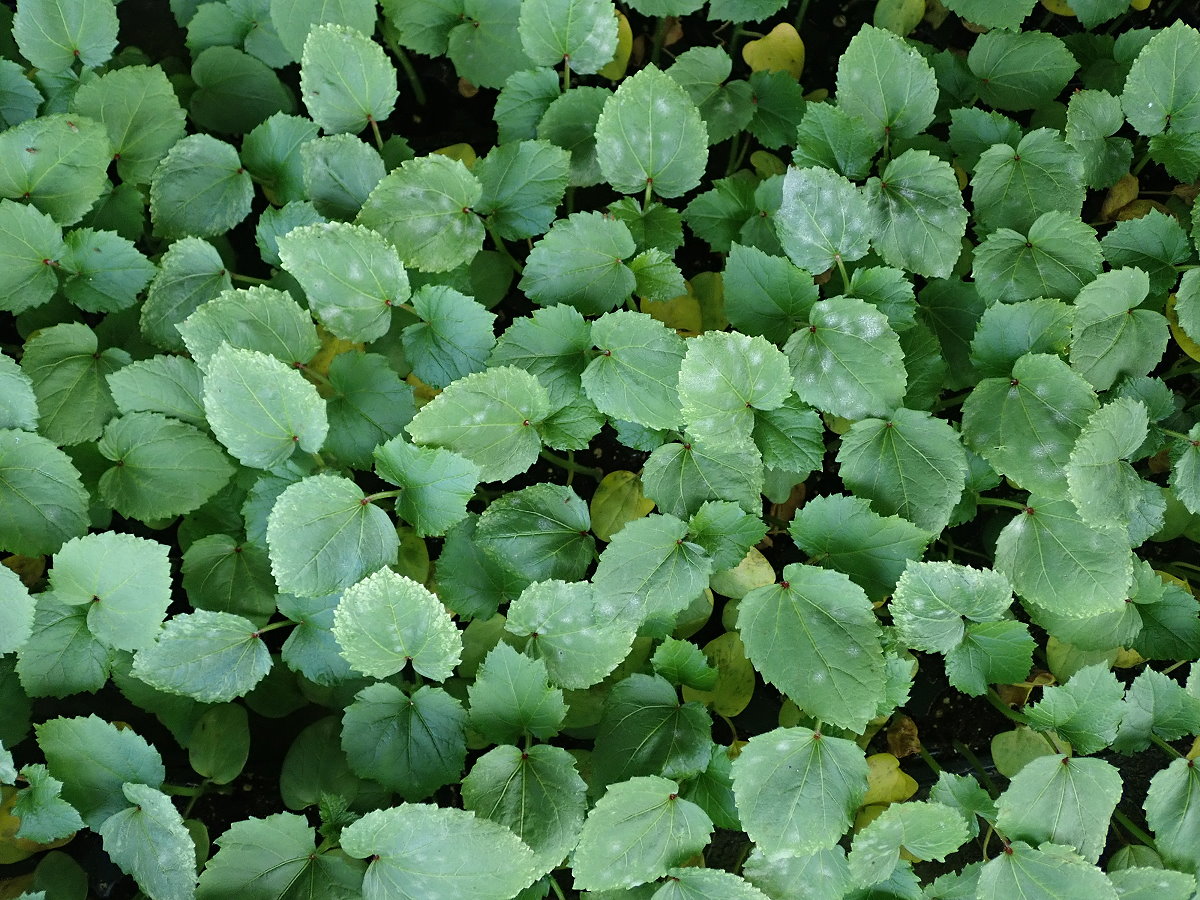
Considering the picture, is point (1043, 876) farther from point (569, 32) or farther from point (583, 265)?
point (569, 32)

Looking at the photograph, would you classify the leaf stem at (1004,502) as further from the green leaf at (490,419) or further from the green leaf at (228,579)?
the green leaf at (228,579)

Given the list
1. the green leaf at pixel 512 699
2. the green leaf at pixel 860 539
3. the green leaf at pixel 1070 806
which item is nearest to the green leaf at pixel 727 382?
the green leaf at pixel 860 539

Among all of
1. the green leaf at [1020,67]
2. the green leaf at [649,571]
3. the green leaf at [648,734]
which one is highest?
the green leaf at [1020,67]

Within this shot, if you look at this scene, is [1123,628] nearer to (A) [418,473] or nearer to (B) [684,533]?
(B) [684,533]

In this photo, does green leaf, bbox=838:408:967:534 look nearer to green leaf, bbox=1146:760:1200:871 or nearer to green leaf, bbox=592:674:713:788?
green leaf, bbox=592:674:713:788

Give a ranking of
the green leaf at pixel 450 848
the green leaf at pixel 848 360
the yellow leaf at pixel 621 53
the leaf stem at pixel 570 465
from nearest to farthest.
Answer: the green leaf at pixel 450 848
the green leaf at pixel 848 360
the leaf stem at pixel 570 465
the yellow leaf at pixel 621 53

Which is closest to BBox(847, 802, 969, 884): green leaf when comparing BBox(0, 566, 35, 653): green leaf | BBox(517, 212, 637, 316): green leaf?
BBox(517, 212, 637, 316): green leaf
